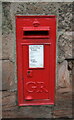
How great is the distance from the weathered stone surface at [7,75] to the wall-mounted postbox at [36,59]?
0.38 ft

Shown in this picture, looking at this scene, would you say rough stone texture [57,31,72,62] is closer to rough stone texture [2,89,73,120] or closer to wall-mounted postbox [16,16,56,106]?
wall-mounted postbox [16,16,56,106]

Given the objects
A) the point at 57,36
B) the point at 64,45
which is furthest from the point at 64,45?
the point at 57,36

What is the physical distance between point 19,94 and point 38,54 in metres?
0.66

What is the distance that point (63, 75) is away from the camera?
102 inches

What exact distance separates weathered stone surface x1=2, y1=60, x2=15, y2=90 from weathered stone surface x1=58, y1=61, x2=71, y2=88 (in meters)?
0.70

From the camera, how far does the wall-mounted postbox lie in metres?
2.39

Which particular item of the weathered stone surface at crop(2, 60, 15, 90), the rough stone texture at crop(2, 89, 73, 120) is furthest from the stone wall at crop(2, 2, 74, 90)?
the rough stone texture at crop(2, 89, 73, 120)

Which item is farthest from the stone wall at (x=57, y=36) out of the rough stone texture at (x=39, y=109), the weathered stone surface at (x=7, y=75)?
the rough stone texture at (x=39, y=109)

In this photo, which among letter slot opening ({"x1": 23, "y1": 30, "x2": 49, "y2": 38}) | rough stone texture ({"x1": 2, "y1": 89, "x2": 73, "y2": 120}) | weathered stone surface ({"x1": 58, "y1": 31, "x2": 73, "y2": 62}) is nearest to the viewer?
letter slot opening ({"x1": 23, "y1": 30, "x2": 49, "y2": 38})

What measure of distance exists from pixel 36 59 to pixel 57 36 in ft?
1.46

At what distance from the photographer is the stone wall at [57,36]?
2.42m

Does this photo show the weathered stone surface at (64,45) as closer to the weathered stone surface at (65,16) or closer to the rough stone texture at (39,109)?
the weathered stone surface at (65,16)

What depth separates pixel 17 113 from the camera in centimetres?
272

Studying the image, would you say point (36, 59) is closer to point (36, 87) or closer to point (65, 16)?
point (36, 87)
